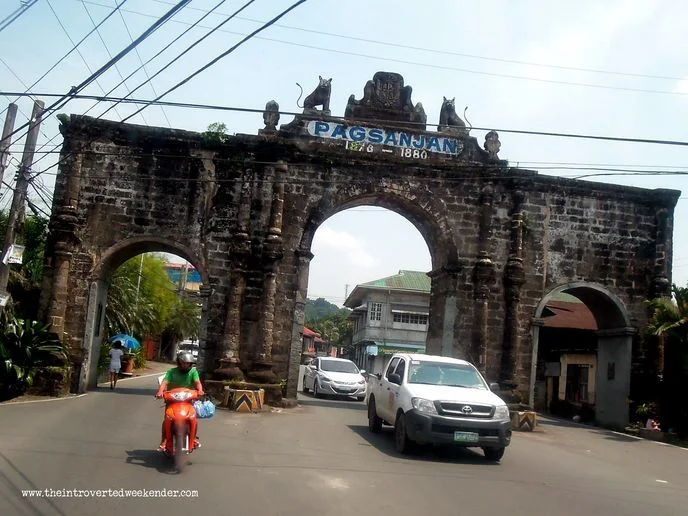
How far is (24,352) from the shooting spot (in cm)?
1482

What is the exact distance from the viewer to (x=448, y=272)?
17734 mm

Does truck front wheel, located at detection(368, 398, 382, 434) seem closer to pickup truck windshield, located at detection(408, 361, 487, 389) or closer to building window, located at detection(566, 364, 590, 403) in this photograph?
pickup truck windshield, located at detection(408, 361, 487, 389)

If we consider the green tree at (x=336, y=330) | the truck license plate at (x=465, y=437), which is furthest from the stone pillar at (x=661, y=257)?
the green tree at (x=336, y=330)

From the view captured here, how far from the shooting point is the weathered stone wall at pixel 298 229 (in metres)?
16.6

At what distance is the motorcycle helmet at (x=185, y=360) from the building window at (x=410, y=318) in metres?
38.8

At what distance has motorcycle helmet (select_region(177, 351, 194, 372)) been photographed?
8.27 m

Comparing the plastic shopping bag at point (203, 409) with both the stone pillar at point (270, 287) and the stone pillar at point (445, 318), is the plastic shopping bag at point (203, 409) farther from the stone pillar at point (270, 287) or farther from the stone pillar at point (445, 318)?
the stone pillar at point (445, 318)

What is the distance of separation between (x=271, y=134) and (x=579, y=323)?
16080 millimetres

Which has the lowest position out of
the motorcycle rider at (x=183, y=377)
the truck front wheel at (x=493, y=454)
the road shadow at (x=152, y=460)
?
the road shadow at (x=152, y=460)

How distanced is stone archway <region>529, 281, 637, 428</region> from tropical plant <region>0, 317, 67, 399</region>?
11815 mm

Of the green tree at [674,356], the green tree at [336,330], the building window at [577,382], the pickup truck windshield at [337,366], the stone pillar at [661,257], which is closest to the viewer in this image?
the green tree at [674,356]

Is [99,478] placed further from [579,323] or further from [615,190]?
[579,323]

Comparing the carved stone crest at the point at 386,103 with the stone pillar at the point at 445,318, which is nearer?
the stone pillar at the point at 445,318

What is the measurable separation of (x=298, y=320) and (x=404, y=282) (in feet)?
102
